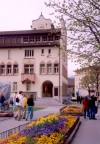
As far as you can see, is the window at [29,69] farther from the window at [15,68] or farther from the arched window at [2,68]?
the arched window at [2,68]

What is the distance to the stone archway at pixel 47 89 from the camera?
6950 centimetres

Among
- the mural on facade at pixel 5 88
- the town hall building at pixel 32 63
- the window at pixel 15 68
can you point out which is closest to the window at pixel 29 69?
the town hall building at pixel 32 63

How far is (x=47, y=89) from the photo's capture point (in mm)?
70750

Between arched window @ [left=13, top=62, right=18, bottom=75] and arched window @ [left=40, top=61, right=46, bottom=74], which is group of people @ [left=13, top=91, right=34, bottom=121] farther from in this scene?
arched window @ [left=13, top=62, right=18, bottom=75]

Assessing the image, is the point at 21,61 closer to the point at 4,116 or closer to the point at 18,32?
the point at 18,32

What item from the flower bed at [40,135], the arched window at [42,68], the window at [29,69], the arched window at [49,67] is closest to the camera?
the flower bed at [40,135]

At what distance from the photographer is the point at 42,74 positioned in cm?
6812

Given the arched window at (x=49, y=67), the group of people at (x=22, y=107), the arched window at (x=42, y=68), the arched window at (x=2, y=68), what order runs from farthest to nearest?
the arched window at (x=2, y=68), the arched window at (x=42, y=68), the arched window at (x=49, y=67), the group of people at (x=22, y=107)

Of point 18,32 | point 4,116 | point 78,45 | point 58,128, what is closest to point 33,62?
point 18,32

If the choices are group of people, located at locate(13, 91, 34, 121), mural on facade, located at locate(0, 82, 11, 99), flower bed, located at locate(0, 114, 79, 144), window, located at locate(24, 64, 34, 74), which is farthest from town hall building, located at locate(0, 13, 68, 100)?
flower bed, located at locate(0, 114, 79, 144)

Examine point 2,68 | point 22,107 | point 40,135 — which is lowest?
point 40,135

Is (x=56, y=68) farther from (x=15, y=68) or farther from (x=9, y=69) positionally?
(x=9, y=69)

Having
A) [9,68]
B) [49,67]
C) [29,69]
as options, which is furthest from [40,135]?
[9,68]

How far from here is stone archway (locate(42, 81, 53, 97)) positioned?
6950 cm
